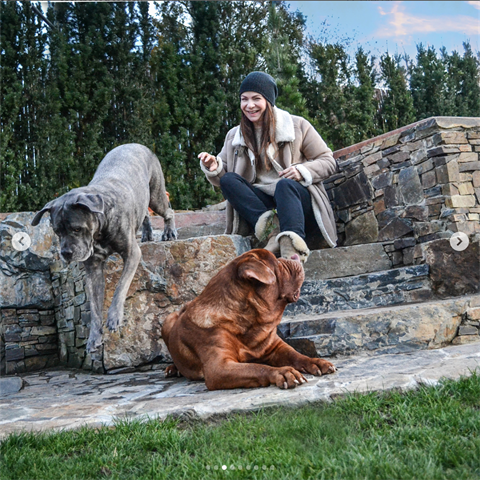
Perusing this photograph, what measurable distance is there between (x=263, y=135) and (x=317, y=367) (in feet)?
8.17

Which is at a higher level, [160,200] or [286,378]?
[160,200]

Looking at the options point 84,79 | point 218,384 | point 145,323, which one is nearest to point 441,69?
point 84,79

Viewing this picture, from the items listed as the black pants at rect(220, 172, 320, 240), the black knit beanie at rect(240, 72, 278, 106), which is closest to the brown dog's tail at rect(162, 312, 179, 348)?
the black pants at rect(220, 172, 320, 240)

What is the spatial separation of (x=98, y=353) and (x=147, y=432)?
87.0 inches

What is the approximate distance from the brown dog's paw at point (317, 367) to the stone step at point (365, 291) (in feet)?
4.47

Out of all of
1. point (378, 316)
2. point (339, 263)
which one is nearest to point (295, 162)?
point (339, 263)

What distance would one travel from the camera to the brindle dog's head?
3459 mm

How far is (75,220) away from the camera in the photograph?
3461mm

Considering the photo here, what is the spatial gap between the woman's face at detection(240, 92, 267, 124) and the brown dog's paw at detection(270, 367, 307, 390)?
8.63 ft

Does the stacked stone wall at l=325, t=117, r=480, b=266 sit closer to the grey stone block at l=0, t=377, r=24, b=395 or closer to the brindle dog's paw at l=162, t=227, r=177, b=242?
the brindle dog's paw at l=162, t=227, r=177, b=242

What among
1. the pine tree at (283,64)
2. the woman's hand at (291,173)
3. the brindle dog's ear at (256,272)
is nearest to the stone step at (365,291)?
the woman's hand at (291,173)

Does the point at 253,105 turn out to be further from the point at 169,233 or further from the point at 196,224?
the point at 196,224

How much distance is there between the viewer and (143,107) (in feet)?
31.0

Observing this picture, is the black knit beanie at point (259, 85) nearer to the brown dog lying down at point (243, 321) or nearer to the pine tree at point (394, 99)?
the brown dog lying down at point (243, 321)
